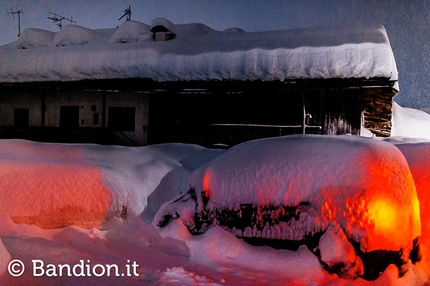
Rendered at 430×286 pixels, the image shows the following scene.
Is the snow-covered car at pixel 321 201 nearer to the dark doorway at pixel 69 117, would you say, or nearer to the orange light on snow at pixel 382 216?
the orange light on snow at pixel 382 216

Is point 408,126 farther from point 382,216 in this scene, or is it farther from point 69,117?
point 382,216

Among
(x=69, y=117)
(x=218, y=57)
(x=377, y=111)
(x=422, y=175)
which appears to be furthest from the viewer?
(x=69, y=117)

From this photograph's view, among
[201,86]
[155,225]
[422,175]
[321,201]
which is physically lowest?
[155,225]

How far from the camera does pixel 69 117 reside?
1652 centimetres

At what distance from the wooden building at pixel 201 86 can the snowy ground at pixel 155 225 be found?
6.74 m

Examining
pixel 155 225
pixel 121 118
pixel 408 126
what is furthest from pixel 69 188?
pixel 408 126

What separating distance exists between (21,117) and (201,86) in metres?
8.91

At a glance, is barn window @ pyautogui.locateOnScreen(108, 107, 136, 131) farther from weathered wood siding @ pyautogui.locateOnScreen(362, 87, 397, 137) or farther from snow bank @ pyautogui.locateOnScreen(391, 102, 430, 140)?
snow bank @ pyautogui.locateOnScreen(391, 102, 430, 140)

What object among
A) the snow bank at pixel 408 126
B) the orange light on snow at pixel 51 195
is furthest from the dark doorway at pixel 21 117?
the snow bank at pixel 408 126

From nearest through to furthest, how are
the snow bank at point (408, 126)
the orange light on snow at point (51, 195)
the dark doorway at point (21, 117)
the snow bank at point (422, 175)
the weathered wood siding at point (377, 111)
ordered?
the snow bank at point (422, 175) < the orange light on snow at point (51, 195) < the weathered wood siding at point (377, 111) < the dark doorway at point (21, 117) < the snow bank at point (408, 126)

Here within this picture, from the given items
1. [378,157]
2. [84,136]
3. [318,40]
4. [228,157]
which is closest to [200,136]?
[84,136]

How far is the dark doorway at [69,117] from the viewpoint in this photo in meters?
16.4

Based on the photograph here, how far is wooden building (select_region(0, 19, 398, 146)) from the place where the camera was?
12.2 meters

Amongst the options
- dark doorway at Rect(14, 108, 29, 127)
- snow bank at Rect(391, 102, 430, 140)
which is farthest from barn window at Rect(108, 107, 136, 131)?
snow bank at Rect(391, 102, 430, 140)
